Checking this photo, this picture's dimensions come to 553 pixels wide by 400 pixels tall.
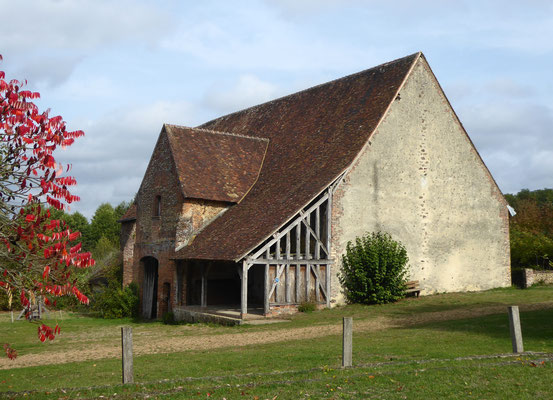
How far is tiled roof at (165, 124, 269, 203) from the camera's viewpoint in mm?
24547

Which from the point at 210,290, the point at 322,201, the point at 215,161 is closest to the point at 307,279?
the point at 322,201

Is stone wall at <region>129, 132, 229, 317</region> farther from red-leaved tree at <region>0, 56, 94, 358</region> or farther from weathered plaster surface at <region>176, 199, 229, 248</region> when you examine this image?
red-leaved tree at <region>0, 56, 94, 358</region>

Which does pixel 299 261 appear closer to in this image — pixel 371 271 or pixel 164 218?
pixel 371 271

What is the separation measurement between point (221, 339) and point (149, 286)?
39.2 feet

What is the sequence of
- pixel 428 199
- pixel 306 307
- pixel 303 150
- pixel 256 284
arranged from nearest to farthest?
pixel 306 307
pixel 428 199
pixel 303 150
pixel 256 284

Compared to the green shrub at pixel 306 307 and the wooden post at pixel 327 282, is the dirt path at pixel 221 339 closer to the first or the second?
the green shrub at pixel 306 307

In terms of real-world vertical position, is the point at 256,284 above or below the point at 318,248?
below

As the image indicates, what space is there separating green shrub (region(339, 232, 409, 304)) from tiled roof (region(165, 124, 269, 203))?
5883 mm

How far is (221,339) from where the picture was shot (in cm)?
1614

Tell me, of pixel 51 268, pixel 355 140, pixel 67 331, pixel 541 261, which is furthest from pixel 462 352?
pixel 541 261

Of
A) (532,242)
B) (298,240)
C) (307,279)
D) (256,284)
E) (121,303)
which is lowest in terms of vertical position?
(121,303)

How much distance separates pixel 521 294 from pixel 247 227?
422 inches

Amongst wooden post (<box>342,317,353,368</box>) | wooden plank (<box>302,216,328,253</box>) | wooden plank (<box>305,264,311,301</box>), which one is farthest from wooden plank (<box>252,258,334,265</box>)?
wooden post (<box>342,317,353,368</box>)

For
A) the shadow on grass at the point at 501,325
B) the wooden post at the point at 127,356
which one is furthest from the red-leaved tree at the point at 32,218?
the shadow on grass at the point at 501,325
